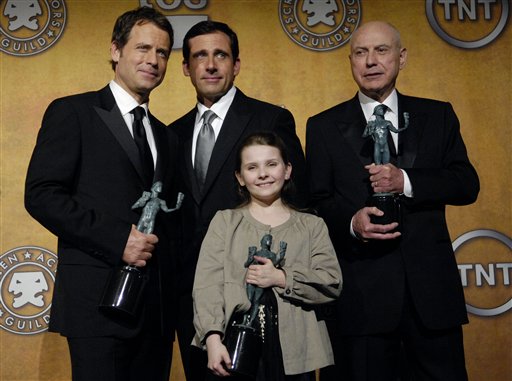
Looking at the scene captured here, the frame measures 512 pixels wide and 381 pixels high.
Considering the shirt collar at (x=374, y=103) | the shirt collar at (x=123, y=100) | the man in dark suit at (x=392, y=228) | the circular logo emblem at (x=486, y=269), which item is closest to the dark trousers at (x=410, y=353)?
the man in dark suit at (x=392, y=228)

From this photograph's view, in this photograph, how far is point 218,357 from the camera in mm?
2256

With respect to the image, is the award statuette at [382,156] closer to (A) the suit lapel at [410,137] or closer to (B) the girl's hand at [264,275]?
(A) the suit lapel at [410,137]

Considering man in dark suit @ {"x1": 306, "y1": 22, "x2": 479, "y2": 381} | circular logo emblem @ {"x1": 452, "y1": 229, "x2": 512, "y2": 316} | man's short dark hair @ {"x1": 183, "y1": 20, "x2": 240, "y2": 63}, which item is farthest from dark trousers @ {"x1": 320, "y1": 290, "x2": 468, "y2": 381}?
circular logo emblem @ {"x1": 452, "y1": 229, "x2": 512, "y2": 316}

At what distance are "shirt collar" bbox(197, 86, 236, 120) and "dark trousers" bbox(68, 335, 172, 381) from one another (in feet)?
3.03

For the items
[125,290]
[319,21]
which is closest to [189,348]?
[125,290]

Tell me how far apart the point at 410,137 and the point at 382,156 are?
0.24m

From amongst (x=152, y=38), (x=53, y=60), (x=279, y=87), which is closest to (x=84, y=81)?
(x=53, y=60)

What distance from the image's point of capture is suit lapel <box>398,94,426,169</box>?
8.79 feet

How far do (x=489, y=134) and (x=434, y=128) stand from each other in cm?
144

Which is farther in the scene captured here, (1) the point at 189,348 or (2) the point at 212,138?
(2) the point at 212,138

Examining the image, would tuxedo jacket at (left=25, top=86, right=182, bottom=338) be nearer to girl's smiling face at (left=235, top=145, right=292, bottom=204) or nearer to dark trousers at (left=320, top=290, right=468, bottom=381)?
girl's smiling face at (left=235, top=145, right=292, bottom=204)

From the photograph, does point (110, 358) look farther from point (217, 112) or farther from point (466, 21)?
point (466, 21)

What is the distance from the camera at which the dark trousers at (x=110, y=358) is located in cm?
234

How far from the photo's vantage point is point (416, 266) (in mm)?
2604
